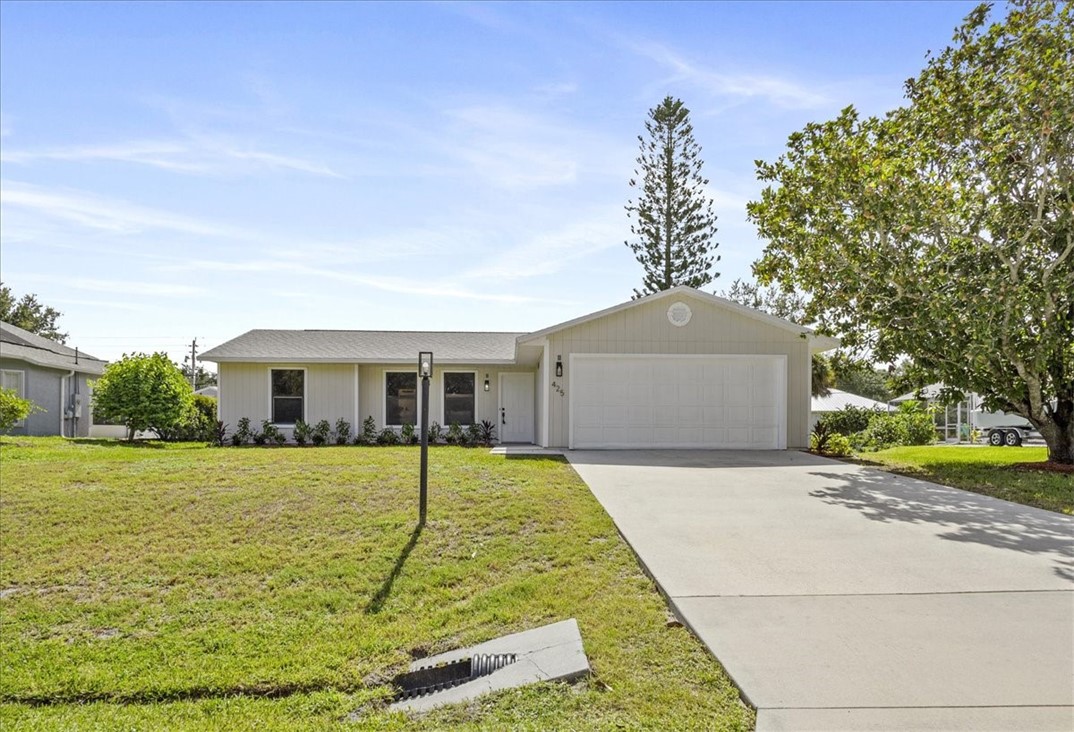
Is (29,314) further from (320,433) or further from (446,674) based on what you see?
(446,674)

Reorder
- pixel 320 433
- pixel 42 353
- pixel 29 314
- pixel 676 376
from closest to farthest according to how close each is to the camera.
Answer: pixel 676 376
pixel 320 433
pixel 42 353
pixel 29 314

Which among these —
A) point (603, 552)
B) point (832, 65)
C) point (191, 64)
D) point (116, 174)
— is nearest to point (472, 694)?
point (603, 552)

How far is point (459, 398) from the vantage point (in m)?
16.9

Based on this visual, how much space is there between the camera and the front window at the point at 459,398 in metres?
16.8

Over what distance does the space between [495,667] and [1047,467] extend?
1114 cm

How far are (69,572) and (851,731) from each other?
704 centimetres

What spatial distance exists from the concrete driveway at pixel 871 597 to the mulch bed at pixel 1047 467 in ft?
12.0

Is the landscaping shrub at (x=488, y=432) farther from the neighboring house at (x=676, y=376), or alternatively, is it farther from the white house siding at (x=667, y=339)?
the white house siding at (x=667, y=339)

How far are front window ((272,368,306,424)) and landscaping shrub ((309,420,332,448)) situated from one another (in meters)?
0.64

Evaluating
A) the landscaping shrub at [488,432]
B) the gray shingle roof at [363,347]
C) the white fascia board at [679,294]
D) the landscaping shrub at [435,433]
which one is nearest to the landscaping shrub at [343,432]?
the gray shingle roof at [363,347]

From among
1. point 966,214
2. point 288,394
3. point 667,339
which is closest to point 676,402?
point 667,339

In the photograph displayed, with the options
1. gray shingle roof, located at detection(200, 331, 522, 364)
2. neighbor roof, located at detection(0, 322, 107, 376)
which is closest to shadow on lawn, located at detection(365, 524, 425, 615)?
gray shingle roof, located at detection(200, 331, 522, 364)

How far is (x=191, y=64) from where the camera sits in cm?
952

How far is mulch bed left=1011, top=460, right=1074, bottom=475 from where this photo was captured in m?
10.4
